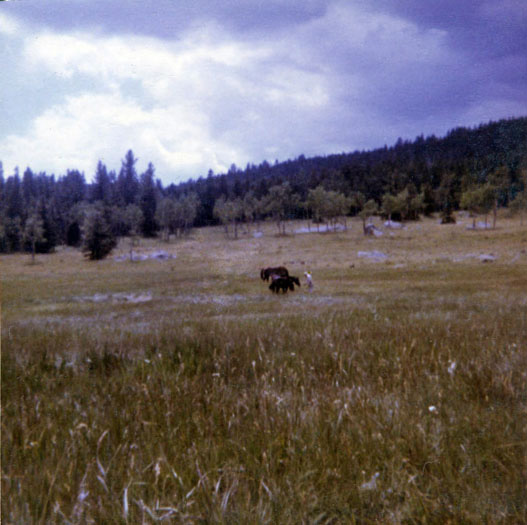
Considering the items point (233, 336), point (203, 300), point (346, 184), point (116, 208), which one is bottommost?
point (203, 300)

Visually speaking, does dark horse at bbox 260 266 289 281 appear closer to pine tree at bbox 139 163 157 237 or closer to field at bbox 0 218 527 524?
pine tree at bbox 139 163 157 237

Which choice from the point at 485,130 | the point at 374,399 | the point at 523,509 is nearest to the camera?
the point at 523,509

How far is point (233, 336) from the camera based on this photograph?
14.1ft

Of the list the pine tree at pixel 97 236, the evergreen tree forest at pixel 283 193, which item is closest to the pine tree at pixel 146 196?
the evergreen tree forest at pixel 283 193

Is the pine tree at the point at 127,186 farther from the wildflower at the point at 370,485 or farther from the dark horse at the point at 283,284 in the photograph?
the wildflower at the point at 370,485

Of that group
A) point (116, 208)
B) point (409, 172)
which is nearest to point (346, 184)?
point (409, 172)

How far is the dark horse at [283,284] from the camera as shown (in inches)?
451

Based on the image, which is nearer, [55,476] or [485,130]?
[55,476]

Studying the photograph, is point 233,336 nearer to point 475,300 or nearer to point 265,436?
point 265,436

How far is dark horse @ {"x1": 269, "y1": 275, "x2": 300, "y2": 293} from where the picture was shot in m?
11.5

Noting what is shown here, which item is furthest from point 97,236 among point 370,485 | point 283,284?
point 370,485

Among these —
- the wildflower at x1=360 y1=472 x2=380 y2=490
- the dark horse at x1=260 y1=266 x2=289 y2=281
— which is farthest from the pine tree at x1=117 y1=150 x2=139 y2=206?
the wildflower at x1=360 y1=472 x2=380 y2=490

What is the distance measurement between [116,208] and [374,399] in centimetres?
1514

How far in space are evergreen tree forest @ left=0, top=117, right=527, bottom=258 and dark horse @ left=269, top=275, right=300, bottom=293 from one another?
18.1 ft
